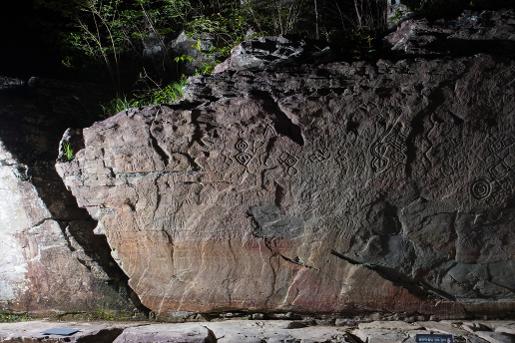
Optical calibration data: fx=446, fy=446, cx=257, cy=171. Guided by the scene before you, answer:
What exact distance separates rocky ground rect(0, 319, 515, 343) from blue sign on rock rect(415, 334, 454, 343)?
178 mm

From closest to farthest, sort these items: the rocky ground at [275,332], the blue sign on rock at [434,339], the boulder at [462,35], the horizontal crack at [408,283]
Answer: the blue sign on rock at [434,339]
the rocky ground at [275,332]
the horizontal crack at [408,283]
the boulder at [462,35]

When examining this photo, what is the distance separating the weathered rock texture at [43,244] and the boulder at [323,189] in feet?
1.26

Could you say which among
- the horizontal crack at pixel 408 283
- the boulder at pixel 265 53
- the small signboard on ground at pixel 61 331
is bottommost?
the small signboard on ground at pixel 61 331

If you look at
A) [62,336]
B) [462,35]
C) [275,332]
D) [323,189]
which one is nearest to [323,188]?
[323,189]

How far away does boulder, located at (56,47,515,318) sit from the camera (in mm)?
3393

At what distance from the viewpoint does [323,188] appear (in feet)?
11.6

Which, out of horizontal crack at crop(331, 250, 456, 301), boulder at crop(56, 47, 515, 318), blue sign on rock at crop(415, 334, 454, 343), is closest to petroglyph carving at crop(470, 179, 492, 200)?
boulder at crop(56, 47, 515, 318)

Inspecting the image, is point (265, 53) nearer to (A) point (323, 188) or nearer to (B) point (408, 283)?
(A) point (323, 188)

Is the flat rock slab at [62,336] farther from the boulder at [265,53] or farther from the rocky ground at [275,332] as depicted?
the boulder at [265,53]

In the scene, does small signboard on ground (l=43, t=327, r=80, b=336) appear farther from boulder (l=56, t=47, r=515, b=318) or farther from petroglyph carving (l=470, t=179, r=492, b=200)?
petroglyph carving (l=470, t=179, r=492, b=200)

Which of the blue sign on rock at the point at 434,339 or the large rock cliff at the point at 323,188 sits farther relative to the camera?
the large rock cliff at the point at 323,188

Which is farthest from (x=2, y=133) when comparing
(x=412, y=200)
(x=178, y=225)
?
(x=412, y=200)

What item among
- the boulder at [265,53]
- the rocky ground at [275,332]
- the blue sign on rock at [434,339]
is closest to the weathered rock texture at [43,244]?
the rocky ground at [275,332]

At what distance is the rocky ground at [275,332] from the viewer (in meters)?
3.26
